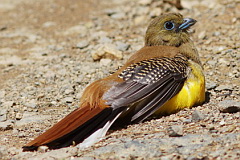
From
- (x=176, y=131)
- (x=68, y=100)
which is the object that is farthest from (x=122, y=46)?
(x=176, y=131)

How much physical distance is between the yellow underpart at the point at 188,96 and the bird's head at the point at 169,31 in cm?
82

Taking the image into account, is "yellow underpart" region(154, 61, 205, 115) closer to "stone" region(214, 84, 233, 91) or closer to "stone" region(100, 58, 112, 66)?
"stone" region(214, 84, 233, 91)

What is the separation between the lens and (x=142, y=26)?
1020 cm

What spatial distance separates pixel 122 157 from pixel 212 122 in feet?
4.12

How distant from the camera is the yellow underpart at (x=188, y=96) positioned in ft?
17.7

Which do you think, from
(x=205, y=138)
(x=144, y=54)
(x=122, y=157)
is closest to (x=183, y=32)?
(x=144, y=54)

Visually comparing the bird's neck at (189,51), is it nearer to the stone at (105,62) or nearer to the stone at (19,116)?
the stone at (105,62)

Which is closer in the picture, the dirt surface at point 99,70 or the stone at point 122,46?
the dirt surface at point 99,70

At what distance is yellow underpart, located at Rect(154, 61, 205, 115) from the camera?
5.39 metres

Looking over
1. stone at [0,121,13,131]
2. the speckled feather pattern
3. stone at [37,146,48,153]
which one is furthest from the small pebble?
stone at [0,121,13,131]

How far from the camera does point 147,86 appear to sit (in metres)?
5.17

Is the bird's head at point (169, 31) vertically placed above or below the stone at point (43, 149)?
above

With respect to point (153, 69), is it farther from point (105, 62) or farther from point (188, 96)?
point (105, 62)

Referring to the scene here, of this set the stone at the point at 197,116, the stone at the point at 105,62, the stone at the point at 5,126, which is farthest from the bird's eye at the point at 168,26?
the stone at the point at 5,126
